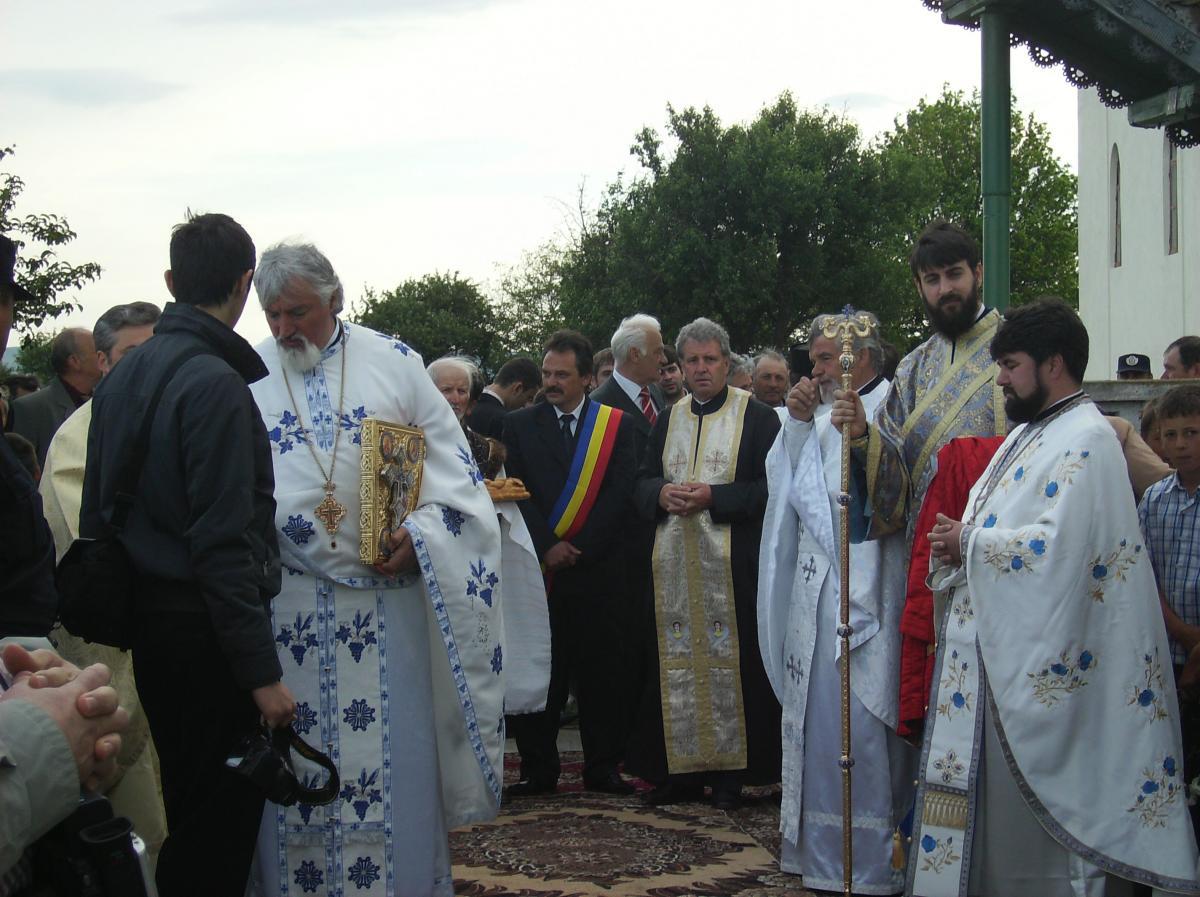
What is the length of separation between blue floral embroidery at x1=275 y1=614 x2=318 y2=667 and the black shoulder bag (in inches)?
38.8

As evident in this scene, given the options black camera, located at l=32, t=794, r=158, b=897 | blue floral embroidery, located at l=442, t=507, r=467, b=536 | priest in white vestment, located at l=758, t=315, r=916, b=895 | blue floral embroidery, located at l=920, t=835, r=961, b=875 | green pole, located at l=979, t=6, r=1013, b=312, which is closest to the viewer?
black camera, located at l=32, t=794, r=158, b=897

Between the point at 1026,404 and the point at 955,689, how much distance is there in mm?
967

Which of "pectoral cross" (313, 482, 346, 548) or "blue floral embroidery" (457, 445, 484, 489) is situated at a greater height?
"blue floral embroidery" (457, 445, 484, 489)

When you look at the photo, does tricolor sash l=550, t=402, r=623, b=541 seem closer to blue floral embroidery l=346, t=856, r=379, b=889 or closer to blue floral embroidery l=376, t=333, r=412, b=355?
blue floral embroidery l=376, t=333, r=412, b=355

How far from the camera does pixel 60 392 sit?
24.9ft

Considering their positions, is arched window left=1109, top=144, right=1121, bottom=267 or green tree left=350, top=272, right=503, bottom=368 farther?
green tree left=350, top=272, right=503, bottom=368

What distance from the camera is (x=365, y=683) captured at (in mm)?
4742

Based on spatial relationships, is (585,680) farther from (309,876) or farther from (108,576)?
(108,576)

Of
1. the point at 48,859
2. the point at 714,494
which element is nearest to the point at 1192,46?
the point at 714,494

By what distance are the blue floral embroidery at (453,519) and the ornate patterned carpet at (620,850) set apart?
1.52 metres

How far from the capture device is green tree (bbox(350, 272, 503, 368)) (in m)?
47.7

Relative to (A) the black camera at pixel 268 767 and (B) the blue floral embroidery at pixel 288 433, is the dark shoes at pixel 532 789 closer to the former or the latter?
(B) the blue floral embroidery at pixel 288 433

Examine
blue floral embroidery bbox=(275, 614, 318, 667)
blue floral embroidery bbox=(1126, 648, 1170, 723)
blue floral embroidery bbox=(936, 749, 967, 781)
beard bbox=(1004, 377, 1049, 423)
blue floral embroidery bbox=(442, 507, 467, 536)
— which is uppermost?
beard bbox=(1004, 377, 1049, 423)

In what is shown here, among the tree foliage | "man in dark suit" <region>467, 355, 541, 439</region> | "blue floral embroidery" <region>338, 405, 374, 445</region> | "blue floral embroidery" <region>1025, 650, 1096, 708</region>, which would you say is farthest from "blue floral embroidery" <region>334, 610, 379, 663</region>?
the tree foliage
